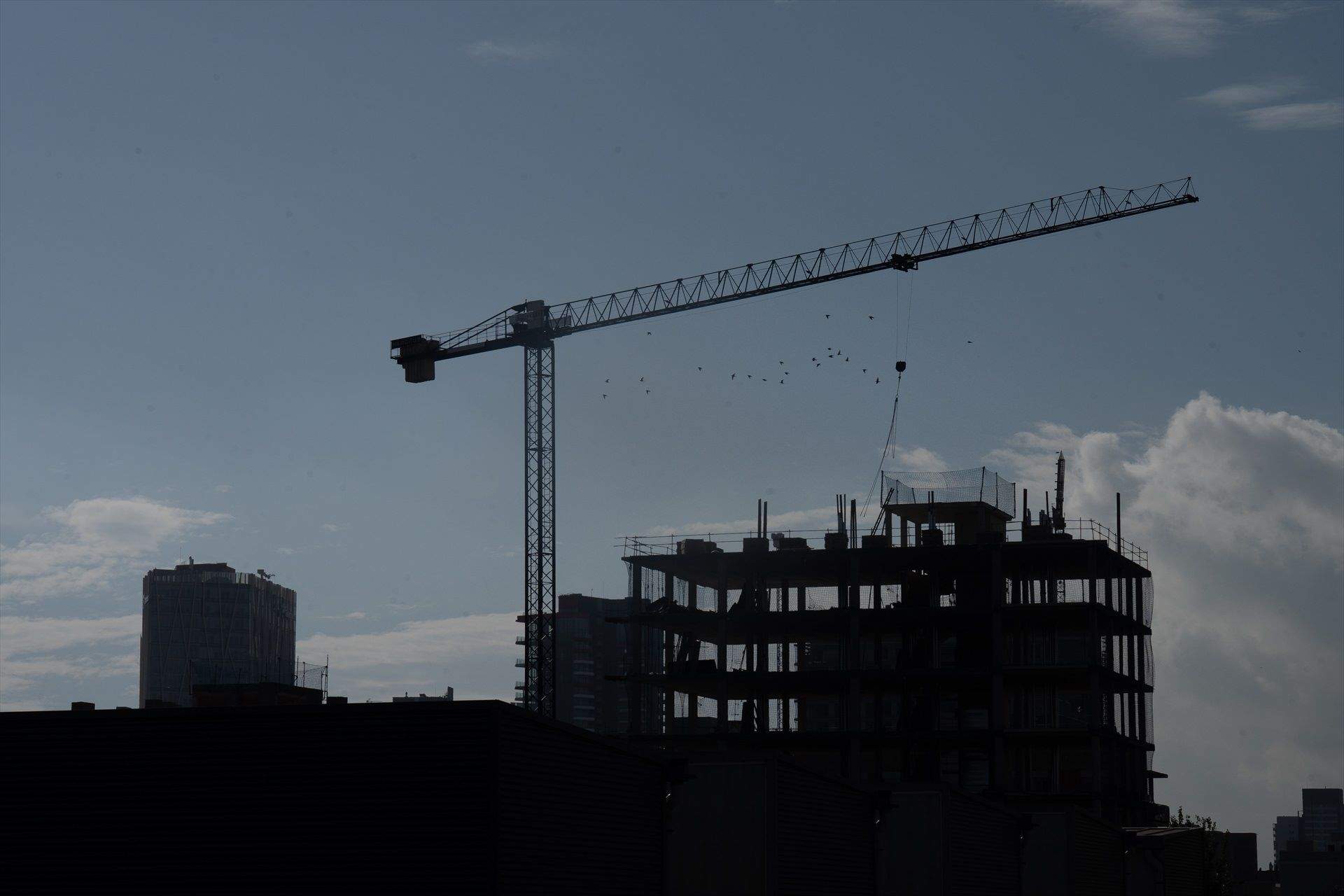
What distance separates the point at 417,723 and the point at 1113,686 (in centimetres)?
8320

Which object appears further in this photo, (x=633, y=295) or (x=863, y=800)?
(x=633, y=295)

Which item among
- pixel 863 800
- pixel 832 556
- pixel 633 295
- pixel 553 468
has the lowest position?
pixel 863 800

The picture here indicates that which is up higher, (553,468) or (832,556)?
(553,468)

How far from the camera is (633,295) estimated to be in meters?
154

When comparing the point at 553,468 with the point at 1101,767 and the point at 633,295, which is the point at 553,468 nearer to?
A: the point at 633,295

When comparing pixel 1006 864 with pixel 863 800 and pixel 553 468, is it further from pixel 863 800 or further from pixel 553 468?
pixel 553 468

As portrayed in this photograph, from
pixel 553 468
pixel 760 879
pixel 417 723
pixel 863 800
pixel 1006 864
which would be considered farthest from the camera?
pixel 553 468

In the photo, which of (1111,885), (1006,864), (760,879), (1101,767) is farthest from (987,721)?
(760,879)

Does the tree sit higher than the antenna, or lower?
lower

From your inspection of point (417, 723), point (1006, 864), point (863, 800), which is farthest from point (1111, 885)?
point (417, 723)

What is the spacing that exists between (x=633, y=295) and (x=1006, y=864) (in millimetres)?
96712

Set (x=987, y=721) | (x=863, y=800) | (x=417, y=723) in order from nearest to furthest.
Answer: (x=417, y=723) < (x=863, y=800) < (x=987, y=721)

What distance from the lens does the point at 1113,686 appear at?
109125 mm

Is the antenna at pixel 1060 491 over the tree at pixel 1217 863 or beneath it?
over
